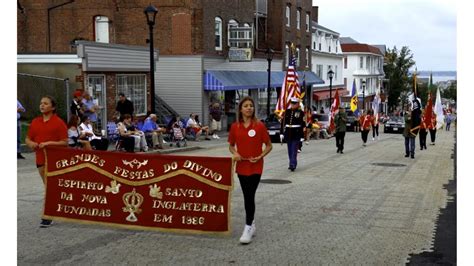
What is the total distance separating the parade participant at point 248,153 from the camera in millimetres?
7484

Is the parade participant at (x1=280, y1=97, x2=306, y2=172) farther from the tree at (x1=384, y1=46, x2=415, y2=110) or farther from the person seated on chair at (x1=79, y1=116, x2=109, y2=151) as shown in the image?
the tree at (x1=384, y1=46, x2=415, y2=110)

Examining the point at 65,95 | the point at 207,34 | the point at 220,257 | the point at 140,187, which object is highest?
the point at 207,34

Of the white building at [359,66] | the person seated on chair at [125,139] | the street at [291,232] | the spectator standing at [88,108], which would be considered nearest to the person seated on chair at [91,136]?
the person seated on chair at [125,139]

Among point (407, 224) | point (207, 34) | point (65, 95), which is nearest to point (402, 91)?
point (207, 34)

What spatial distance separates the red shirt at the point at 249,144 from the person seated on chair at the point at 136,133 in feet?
37.8

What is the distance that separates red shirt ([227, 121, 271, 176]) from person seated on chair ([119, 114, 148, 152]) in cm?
1153

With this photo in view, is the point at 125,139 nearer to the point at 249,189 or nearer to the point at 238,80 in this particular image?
the point at 249,189

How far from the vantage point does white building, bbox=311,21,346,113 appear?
5756cm

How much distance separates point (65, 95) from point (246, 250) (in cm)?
1590

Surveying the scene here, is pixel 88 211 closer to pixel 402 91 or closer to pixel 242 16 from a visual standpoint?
pixel 242 16

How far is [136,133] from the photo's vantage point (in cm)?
1920

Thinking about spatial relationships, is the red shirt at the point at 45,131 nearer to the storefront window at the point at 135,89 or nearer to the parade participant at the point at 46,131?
the parade participant at the point at 46,131

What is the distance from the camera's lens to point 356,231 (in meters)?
8.21

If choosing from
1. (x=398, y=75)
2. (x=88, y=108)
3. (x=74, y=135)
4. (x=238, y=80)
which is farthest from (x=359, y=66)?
(x=74, y=135)
